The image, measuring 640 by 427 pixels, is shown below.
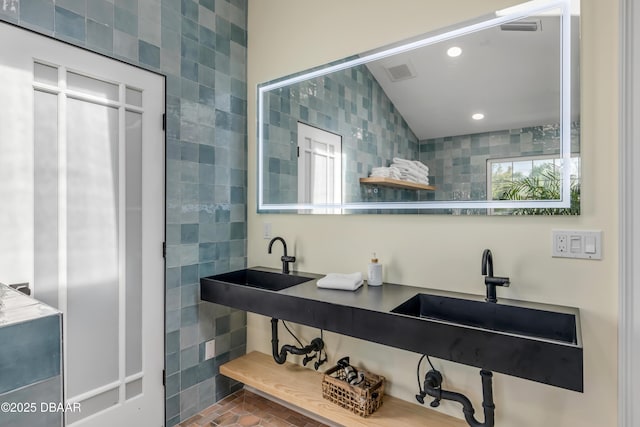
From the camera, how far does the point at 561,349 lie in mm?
1144

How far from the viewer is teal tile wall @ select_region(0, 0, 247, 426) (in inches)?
79.0

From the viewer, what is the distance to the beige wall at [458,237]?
145 cm

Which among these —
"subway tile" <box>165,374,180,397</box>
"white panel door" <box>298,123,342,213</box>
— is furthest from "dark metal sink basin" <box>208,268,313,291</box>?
"subway tile" <box>165,374,180,397</box>

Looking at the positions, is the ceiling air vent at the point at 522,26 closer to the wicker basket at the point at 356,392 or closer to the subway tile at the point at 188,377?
the wicker basket at the point at 356,392

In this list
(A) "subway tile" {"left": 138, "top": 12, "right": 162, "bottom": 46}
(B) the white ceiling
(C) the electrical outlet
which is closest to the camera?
(B) the white ceiling

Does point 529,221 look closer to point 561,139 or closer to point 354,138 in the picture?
point 561,139

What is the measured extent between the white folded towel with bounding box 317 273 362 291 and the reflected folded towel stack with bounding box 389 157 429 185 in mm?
610

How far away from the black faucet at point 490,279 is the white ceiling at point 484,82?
0.62 meters

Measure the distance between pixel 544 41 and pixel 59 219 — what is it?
7.84ft

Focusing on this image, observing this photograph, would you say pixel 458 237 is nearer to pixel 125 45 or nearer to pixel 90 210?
pixel 90 210

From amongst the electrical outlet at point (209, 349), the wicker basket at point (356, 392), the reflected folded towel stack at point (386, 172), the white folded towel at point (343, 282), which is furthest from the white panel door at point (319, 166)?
the electrical outlet at point (209, 349)

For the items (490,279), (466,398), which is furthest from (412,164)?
(466,398)

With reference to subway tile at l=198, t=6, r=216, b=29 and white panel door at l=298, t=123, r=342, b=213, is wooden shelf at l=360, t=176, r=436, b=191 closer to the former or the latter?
white panel door at l=298, t=123, r=342, b=213

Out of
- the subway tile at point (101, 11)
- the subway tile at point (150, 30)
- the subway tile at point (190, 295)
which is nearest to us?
the subway tile at point (101, 11)
